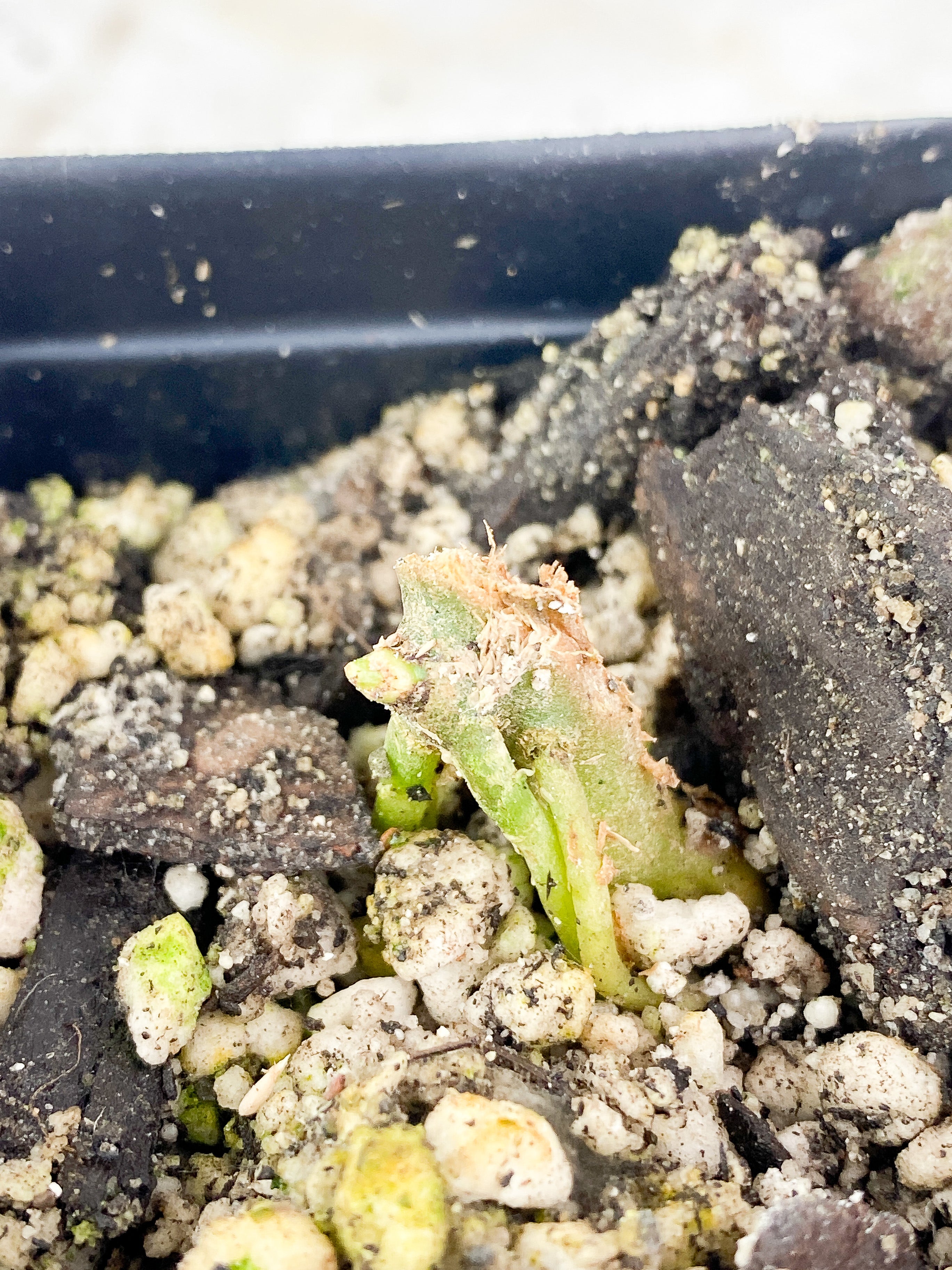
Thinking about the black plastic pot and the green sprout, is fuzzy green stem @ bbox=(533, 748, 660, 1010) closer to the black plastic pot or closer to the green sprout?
the green sprout

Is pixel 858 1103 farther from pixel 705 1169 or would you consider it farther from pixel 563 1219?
pixel 563 1219

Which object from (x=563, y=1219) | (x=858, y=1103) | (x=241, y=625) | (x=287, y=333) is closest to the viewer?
(x=563, y=1219)

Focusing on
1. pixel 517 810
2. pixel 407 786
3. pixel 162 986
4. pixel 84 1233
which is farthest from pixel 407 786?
pixel 84 1233

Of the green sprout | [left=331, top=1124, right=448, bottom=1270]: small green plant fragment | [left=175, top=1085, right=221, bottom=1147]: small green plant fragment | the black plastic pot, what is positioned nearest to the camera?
[left=331, top=1124, right=448, bottom=1270]: small green plant fragment

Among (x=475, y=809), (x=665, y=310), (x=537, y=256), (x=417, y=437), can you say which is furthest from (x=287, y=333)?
(x=475, y=809)

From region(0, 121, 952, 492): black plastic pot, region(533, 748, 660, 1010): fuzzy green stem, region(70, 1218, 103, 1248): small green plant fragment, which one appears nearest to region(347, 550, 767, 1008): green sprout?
region(533, 748, 660, 1010): fuzzy green stem

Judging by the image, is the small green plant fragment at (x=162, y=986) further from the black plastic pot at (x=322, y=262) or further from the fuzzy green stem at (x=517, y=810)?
the black plastic pot at (x=322, y=262)

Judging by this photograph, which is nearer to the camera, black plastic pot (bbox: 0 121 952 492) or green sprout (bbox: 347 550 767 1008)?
green sprout (bbox: 347 550 767 1008)
